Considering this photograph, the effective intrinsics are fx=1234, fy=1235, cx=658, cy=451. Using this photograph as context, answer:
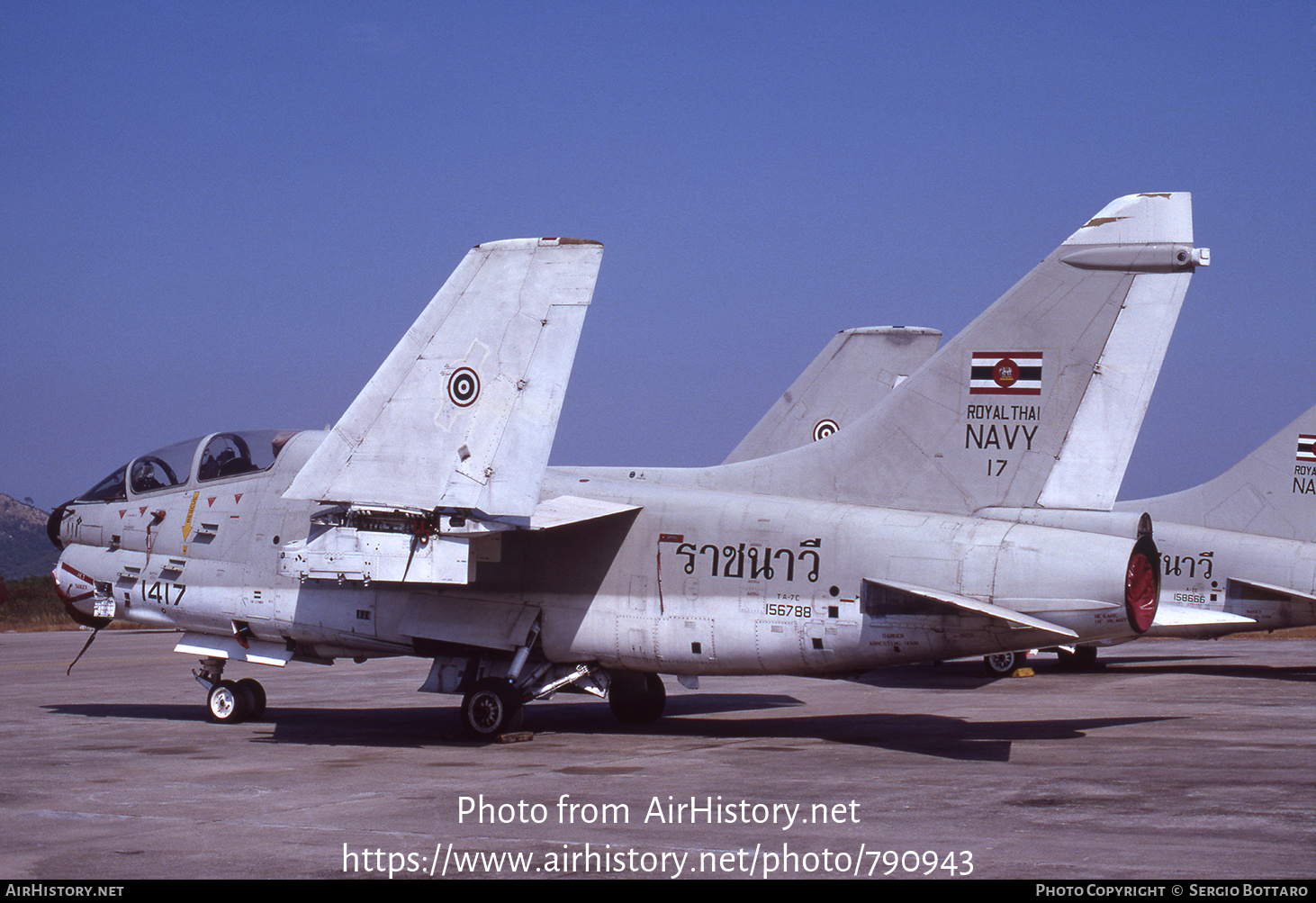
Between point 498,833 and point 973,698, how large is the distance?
37.1 feet

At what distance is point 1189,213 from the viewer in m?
11.6

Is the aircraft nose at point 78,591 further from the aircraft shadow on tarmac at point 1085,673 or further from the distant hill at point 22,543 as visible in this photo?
the distant hill at point 22,543

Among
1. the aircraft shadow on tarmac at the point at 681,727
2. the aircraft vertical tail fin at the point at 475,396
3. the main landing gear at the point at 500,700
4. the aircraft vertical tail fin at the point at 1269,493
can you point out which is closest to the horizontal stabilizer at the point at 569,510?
the aircraft vertical tail fin at the point at 475,396

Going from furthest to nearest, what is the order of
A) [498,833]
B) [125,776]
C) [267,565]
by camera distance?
1. [267,565]
2. [125,776]
3. [498,833]

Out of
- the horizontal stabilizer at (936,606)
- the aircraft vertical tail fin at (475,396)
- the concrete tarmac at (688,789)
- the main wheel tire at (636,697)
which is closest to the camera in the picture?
the concrete tarmac at (688,789)

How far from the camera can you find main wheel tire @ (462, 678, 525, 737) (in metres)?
13.2

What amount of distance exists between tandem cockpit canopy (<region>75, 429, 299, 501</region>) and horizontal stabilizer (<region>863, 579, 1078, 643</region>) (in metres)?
7.30

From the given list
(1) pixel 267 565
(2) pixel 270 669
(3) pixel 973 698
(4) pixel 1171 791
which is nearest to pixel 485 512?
(1) pixel 267 565

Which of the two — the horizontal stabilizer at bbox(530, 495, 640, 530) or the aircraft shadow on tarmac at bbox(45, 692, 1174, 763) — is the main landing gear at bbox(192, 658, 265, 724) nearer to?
the aircraft shadow on tarmac at bbox(45, 692, 1174, 763)

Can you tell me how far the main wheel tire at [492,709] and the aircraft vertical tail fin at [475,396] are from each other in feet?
7.65

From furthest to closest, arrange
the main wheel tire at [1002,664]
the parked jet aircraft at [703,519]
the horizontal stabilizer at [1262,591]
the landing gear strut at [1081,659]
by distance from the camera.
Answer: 1. the landing gear strut at [1081,659]
2. the main wheel tire at [1002,664]
3. the horizontal stabilizer at [1262,591]
4. the parked jet aircraft at [703,519]

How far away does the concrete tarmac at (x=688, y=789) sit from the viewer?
7.41m
